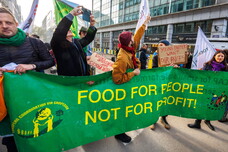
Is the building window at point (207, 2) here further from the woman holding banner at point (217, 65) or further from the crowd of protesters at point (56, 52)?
the crowd of protesters at point (56, 52)

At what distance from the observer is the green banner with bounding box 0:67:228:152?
5.71ft

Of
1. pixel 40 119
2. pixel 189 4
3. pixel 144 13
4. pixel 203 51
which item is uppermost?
pixel 189 4

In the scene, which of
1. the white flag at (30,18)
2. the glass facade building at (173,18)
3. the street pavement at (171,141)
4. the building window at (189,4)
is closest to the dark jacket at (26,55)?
the white flag at (30,18)

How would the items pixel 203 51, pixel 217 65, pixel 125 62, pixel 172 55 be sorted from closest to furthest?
Result: pixel 125 62
pixel 172 55
pixel 217 65
pixel 203 51

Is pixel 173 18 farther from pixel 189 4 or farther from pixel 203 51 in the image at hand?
pixel 203 51

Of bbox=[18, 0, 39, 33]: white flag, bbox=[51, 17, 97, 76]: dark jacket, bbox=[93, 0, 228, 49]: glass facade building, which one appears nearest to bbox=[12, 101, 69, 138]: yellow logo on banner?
bbox=[51, 17, 97, 76]: dark jacket

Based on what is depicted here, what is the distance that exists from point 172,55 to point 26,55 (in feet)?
8.94

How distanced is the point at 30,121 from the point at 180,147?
267 centimetres

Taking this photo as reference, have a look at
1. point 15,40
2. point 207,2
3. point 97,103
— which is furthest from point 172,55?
point 207,2

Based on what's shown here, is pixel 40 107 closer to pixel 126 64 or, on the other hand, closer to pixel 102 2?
pixel 126 64

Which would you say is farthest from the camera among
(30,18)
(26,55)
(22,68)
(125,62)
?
(30,18)

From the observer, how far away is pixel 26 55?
188 centimetres

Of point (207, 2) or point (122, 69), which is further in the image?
point (207, 2)

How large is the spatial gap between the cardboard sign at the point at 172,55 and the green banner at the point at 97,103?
354 millimetres
